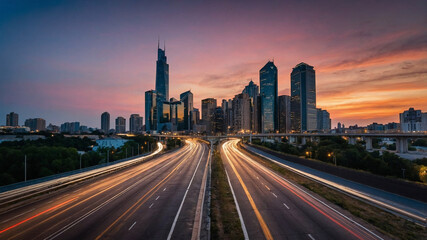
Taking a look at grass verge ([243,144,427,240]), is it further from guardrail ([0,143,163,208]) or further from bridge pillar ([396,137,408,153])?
bridge pillar ([396,137,408,153])

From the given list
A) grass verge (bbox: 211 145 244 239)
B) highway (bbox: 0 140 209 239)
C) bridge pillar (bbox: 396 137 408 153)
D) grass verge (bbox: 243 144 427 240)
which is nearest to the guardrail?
highway (bbox: 0 140 209 239)

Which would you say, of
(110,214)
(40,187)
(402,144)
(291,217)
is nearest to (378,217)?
(291,217)

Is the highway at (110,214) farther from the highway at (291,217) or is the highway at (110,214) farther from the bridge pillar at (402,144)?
the bridge pillar at (402,144)

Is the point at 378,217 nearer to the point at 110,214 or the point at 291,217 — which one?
the point at 291,217

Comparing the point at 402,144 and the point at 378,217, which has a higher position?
the point at 402,144

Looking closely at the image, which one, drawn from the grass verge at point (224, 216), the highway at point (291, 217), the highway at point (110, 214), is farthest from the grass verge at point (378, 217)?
the highway at point (110, 214)
